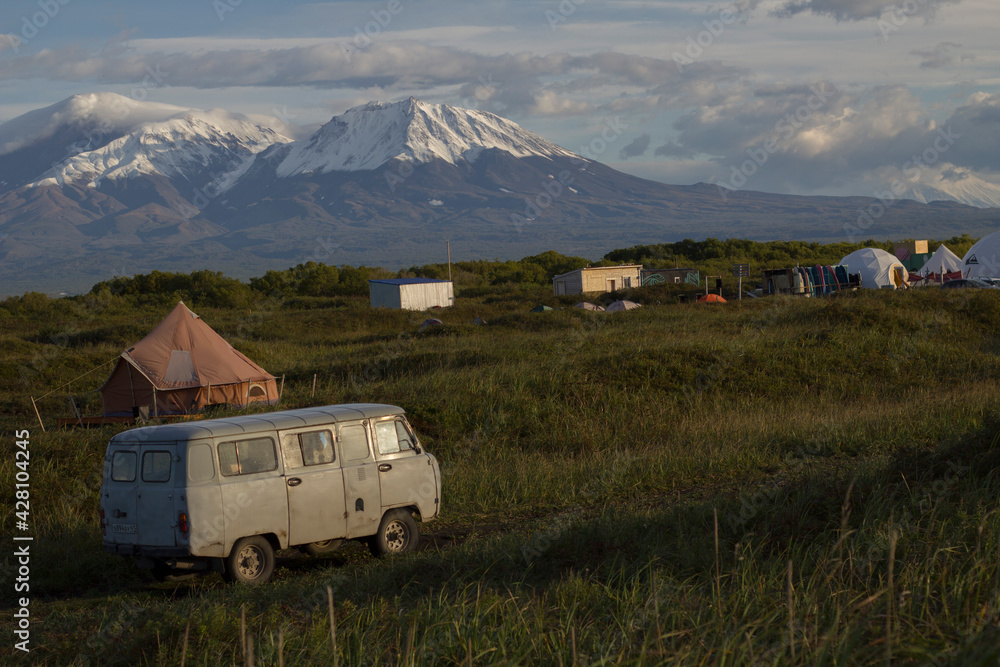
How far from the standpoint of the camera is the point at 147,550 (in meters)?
8.67

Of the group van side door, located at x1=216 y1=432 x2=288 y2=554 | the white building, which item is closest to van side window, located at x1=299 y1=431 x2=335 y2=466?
van side door, located at x1=216 y1=432 x2=288 y2=554

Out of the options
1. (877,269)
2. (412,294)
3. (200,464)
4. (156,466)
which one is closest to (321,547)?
(200,464)

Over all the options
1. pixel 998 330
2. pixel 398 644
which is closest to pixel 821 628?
pixel 398 644

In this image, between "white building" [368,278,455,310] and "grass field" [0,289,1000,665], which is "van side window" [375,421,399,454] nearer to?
"grass field" [0,289,1000,665]

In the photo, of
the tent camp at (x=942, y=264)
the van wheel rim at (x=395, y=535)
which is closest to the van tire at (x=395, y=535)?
the van wheel rim at (x=395, y=535)

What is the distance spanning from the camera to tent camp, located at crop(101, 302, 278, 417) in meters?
22.6

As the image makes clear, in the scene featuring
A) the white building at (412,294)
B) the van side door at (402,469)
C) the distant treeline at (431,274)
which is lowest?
the van side door at (402,469)

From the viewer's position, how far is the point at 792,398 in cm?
1956

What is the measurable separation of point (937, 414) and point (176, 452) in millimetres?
11861

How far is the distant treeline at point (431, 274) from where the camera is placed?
7012cm

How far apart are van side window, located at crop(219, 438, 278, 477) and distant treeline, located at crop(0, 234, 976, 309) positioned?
187 feet

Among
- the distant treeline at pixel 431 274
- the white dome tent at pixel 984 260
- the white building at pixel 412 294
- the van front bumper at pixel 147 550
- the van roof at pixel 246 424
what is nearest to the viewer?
the van front bumper at pixel 147 550

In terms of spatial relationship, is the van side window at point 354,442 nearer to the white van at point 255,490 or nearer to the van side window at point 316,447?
the white van at point 255,490

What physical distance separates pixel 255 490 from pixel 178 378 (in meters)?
15.1
